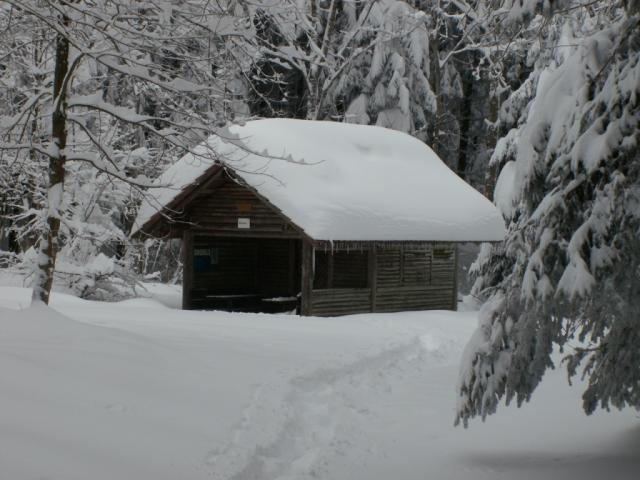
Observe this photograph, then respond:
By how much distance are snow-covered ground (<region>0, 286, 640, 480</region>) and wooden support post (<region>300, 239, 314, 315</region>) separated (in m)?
5.75

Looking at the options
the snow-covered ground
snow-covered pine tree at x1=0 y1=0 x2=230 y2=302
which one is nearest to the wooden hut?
the snow-covered ground

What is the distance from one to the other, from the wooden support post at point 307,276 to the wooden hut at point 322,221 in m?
0.02

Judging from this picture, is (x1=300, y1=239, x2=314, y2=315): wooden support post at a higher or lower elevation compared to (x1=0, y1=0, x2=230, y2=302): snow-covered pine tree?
lower

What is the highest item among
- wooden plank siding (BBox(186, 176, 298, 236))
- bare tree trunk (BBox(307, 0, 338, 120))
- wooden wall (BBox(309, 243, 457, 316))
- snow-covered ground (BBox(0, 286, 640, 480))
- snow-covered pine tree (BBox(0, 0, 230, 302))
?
bare tree trunk (BBox(307, 0, 338, 120))

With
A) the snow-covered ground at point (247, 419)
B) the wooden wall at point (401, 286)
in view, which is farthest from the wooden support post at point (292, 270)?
the snow-covered ground at point (247, 419)

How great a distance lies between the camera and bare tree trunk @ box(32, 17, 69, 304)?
10.3 meters

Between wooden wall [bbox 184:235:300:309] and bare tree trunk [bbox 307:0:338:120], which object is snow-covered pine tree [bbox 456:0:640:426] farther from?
bare tree trunk [bbox 307:0:338:120]

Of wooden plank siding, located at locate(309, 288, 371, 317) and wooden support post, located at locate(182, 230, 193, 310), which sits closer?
wooden plank siding, located at locate(309, 288, 371, 317)

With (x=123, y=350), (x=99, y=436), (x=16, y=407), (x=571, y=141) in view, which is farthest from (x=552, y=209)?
(x=123, y=350)

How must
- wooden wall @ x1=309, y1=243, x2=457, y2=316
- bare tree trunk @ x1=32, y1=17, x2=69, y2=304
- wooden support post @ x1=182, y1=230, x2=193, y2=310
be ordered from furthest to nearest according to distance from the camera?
wooden support post @ x1=182, y1=230, x2=193, y2=310 → wooden wall @ x1=309, y1=243, x2=457, y2=316 → bare tree trunk @ x1=32, y1=17, x2=69, y2=304

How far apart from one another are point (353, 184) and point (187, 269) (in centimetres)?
484

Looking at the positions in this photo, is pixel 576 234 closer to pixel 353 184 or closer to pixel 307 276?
pixel 307 276

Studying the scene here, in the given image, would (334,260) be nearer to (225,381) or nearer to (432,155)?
(432,155)

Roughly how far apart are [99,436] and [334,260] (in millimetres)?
17461
